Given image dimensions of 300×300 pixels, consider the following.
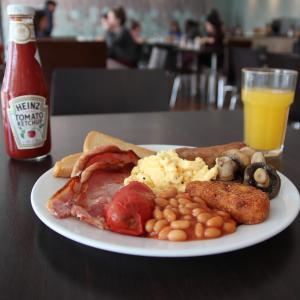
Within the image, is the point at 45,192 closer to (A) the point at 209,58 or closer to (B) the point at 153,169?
(B) the point at 153,169

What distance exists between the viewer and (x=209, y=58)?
5.59 m

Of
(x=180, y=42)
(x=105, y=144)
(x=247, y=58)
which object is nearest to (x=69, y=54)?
(x=247, y=58)

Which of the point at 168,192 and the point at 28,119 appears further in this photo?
the point at 28,119

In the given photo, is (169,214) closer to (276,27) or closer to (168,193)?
(168,193)

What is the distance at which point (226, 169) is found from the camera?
2.14 feet

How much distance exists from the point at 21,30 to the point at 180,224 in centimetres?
55

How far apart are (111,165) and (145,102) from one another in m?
1.03

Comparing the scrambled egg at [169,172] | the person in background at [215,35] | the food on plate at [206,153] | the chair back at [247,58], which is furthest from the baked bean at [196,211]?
the person in background at [215,35]

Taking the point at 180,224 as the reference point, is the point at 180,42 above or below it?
below

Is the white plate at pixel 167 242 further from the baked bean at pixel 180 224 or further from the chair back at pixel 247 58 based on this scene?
the chair back at pixel 247 58

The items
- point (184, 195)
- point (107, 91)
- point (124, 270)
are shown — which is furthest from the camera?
point (107, 91)

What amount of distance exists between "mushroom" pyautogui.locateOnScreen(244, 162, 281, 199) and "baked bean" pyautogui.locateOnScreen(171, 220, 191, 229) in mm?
172

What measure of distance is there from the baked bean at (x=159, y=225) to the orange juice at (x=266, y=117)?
589 millimetres

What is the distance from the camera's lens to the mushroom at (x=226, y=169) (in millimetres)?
652
